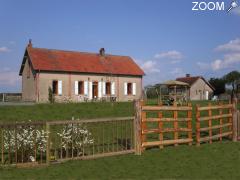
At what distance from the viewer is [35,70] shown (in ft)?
123

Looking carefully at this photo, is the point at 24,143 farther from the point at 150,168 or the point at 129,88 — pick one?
the point at 129,88

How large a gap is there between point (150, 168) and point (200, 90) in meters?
57.9

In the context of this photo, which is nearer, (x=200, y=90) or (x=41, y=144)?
(x=41, y=144)

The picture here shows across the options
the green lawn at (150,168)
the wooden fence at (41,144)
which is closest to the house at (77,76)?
the wooden fence at (41,144)

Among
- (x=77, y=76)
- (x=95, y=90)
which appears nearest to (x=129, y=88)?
(x=95, y=90)

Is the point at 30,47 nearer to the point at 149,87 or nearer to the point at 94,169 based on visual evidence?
the point at 149,87

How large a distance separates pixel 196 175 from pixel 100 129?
7.42 metres

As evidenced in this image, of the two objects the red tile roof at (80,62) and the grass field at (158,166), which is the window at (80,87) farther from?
the grass field at (158,166)

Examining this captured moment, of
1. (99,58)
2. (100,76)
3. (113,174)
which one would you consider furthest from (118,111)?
(99,58)

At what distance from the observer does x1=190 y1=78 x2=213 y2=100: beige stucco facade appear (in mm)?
64938

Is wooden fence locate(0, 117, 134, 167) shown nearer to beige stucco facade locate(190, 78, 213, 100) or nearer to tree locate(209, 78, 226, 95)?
beige stucco facade locate(190, 78, 213, 100)

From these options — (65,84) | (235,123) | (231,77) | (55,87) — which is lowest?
(235,123)

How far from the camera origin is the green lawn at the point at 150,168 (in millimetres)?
8188

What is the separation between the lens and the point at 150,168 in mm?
9078
